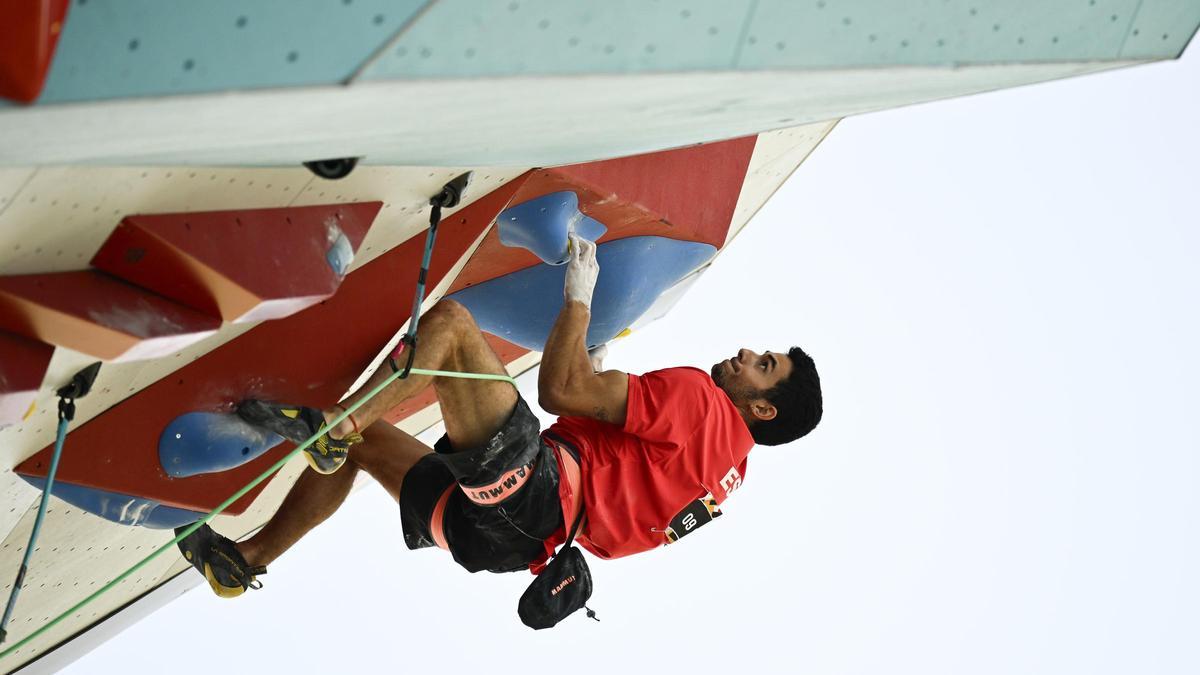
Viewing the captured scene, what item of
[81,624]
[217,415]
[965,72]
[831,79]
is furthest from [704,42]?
[81,624]

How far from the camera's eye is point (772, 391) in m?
3.47

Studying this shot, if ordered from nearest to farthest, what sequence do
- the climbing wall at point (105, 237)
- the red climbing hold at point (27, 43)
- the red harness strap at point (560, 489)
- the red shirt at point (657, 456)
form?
the red climbing hold at point (27, 43)
the climbing wall at point (105, 237)
the red harness strap at point (560, 489)
the red shirt at point (657, 456)

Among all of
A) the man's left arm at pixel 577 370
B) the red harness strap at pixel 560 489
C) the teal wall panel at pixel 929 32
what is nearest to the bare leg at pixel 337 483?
the red harness strap at pixel 560 489

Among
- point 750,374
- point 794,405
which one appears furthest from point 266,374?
point 794,405

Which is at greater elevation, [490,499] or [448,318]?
[448,318]

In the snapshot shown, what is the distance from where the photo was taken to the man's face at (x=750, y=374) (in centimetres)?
347

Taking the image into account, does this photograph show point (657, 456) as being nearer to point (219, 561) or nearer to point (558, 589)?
point (558, 589)

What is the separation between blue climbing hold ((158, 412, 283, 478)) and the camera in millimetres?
2885

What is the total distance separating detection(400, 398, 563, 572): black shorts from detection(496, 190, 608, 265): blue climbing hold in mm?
425

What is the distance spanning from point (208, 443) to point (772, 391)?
1533 millimetres

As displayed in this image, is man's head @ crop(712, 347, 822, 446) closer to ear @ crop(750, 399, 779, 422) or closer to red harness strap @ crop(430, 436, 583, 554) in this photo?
ear @ crop(750, 399, 779, 422)

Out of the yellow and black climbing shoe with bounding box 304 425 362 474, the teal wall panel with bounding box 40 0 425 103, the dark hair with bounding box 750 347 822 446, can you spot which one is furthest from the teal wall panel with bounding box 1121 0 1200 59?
the yellow and black climbing shoe with bounding box 304 425 362 474

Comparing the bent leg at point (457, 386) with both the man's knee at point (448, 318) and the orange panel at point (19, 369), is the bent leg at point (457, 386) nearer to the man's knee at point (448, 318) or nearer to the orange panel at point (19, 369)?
the man's knee at point (448, 318)

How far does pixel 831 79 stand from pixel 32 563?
9.03 feet
